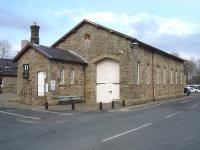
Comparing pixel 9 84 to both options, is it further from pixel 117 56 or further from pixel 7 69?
pixel 117 56

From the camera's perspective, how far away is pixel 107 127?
57.8 ft

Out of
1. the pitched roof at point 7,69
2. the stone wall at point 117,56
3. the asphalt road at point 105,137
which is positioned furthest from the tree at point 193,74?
the asphalt road at point 105,137

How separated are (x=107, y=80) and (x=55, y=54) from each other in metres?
6.22

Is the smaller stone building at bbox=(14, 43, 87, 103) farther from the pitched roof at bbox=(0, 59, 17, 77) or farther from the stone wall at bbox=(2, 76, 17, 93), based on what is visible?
the pitched roof at bbox=(0, 59, 17, 77)

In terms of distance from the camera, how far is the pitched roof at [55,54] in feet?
111

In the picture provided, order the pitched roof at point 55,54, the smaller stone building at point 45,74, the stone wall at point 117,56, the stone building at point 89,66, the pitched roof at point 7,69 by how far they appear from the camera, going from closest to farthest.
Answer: the smaller stone building at point 45,74 < the pitched roof at point 55,54 < the stone building at point 89,66 < the stone wall at point 117,56 < the pitched roof at point 7,69

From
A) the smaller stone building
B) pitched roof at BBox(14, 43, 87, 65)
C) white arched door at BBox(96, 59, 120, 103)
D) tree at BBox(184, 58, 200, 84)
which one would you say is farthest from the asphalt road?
tree at BBox(184, 58, 200, 84)

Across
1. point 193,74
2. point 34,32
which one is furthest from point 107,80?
point 193,74

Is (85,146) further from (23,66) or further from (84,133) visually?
(23,66)

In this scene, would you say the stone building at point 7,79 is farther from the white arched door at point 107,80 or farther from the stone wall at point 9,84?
the white arched door at point 107,80

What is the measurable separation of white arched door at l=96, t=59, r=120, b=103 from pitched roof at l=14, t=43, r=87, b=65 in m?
1.85

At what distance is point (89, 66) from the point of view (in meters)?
39.3

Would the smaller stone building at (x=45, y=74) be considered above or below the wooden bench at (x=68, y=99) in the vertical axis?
above

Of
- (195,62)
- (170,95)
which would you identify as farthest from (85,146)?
(195,62)
